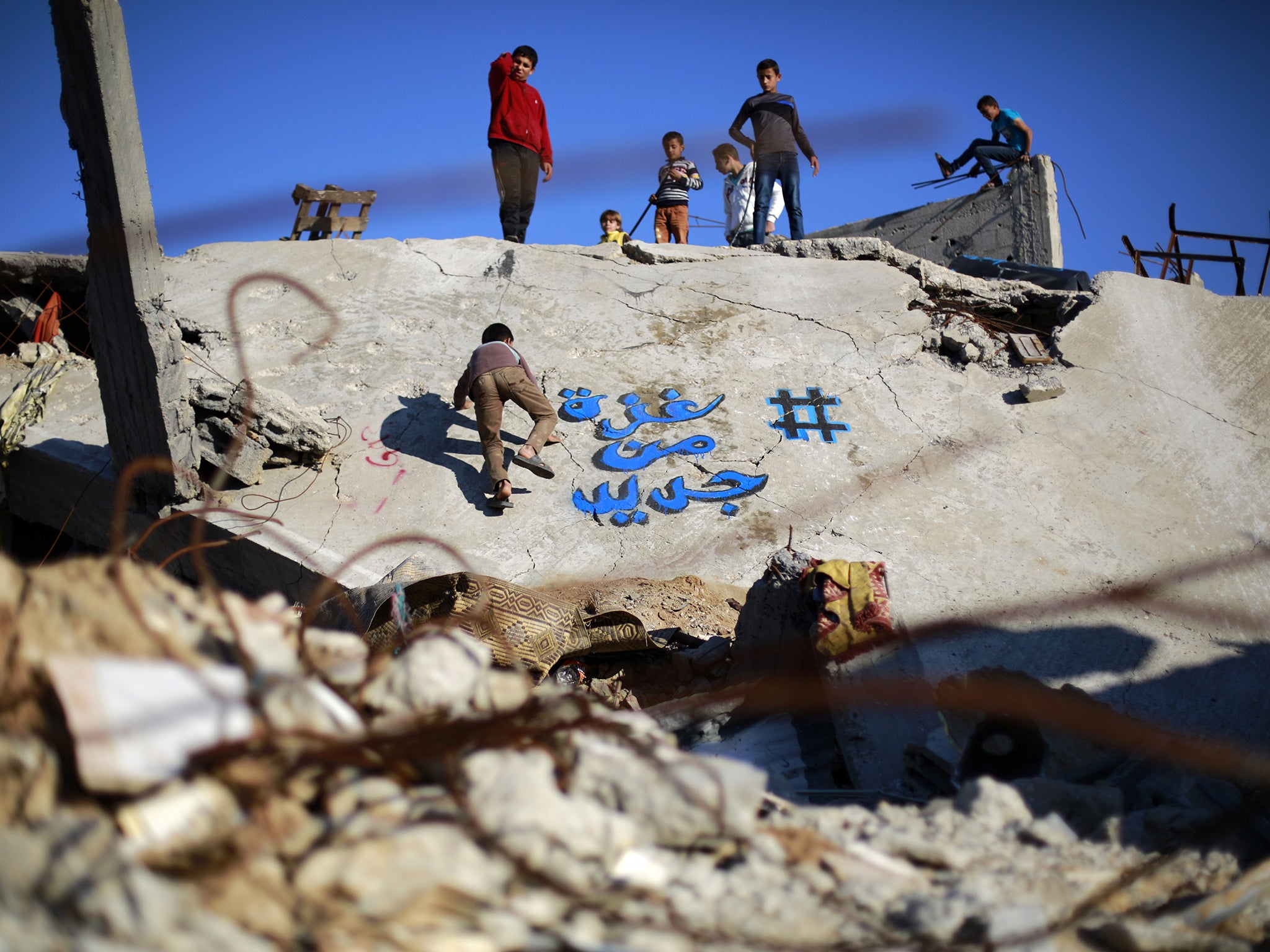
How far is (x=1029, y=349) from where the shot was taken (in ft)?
21.6

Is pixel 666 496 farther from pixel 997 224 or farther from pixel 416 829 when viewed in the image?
pixel 997 224

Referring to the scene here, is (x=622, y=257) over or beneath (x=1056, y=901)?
over

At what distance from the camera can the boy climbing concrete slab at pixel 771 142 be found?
26.2ft

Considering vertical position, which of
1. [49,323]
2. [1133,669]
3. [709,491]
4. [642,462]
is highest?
[49,323]

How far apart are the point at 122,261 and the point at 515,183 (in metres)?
3.94

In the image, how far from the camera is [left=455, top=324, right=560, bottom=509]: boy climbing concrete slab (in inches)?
205

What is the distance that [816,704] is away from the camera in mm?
3025

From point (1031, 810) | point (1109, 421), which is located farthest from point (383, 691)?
point (1109, 421)

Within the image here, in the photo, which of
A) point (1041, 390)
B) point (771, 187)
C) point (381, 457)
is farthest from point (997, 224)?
point (381, 457)

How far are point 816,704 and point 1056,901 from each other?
4.49 feet

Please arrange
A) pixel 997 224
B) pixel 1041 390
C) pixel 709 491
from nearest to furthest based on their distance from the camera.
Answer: pixel 709 491 < pixel 1041 390 < pixel 997 224

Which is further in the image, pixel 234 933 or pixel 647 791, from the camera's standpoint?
pixel 647 791

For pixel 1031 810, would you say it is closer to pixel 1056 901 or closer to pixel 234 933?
pixel 1056 901

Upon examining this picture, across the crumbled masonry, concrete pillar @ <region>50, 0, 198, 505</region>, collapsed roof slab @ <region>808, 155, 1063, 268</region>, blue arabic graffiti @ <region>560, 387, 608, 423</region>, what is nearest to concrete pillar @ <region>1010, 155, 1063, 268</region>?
collapsed roof slab @ <region>808, 155, 1063, 268</region>
